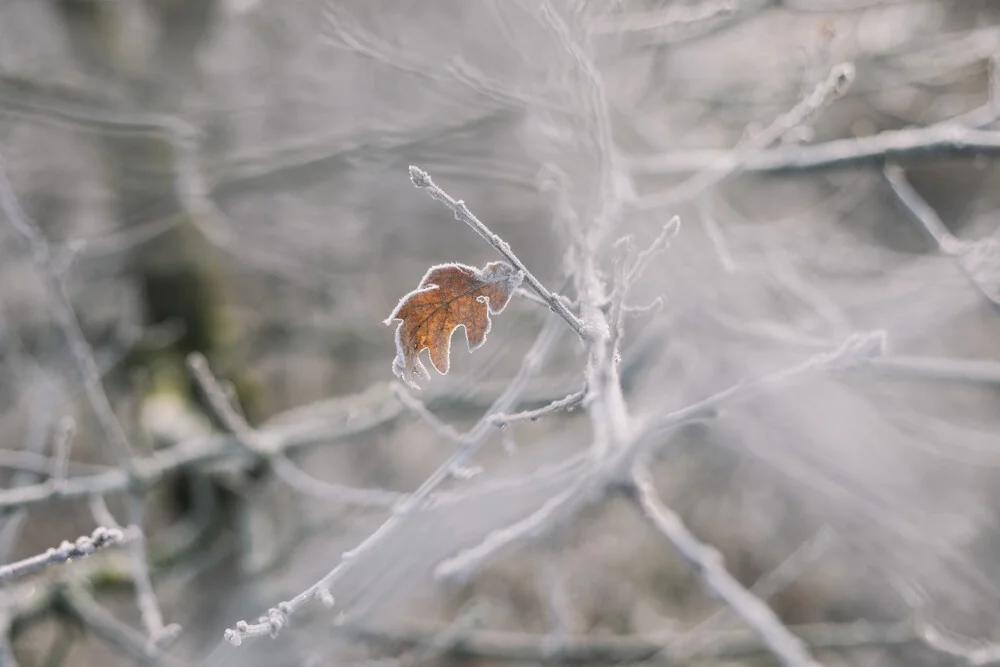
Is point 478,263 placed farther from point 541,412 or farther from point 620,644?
point 541,412

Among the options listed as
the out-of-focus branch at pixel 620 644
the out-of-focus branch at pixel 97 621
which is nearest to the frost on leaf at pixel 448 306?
the out-of-focus branch at pixel 97 621

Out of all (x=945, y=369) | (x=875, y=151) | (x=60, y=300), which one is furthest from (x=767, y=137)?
(x=60, y=300)

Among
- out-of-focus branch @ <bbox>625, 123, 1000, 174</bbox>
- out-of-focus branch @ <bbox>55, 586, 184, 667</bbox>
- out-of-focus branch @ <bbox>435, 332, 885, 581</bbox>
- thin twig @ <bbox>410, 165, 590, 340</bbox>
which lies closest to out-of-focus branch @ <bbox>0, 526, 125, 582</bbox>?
out-of-focus branch @ <bbox>435, 332, 885, 581</bbox>

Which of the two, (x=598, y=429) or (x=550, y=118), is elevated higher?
(x=550, y=118)

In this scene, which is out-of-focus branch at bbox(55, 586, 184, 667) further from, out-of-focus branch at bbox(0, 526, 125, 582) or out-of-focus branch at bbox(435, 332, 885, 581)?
out-of-focus branch at bbox(435, 332, 885, 581)

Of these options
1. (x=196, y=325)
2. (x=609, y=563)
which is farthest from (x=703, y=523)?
(x=196, y=325)

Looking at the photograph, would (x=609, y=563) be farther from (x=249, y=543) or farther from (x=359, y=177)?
(x=359, y=177)
